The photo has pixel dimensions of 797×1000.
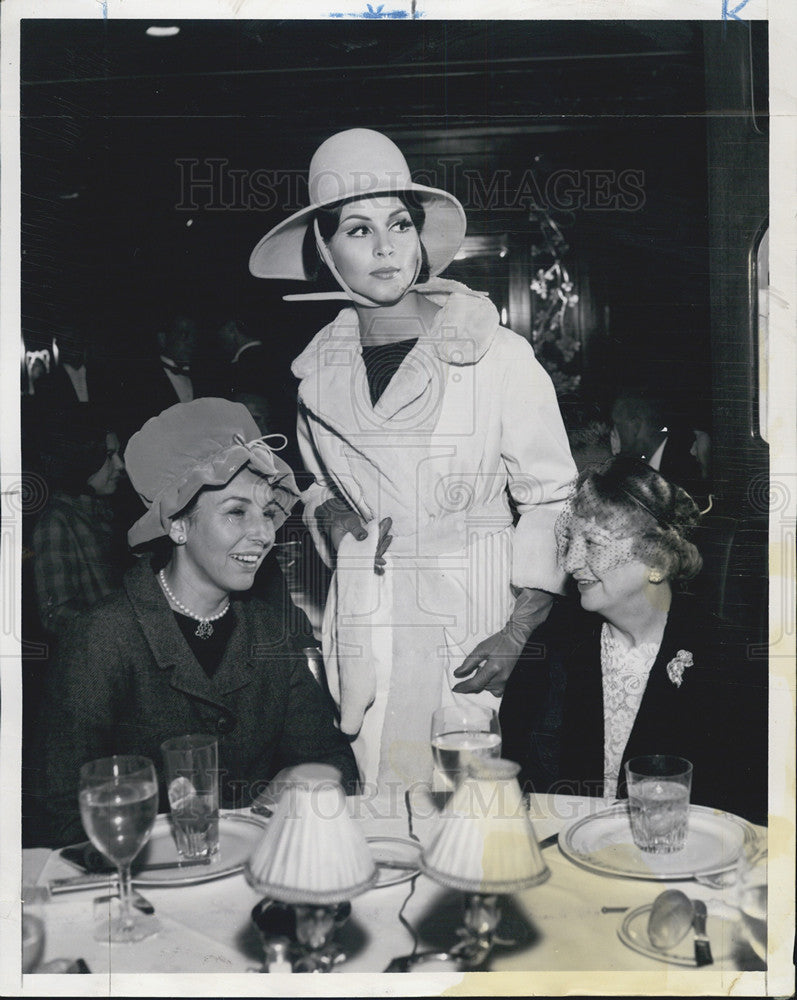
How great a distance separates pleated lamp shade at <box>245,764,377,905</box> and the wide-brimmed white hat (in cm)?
92

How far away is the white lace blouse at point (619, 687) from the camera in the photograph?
5.54 feet

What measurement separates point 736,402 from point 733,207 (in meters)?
0.35

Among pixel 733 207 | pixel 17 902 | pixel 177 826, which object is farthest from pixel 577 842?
pixel 733 207

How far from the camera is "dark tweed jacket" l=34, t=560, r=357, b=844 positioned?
165 centimetres

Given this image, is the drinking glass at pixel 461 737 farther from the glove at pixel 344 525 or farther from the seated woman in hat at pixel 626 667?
the glove at pixel 344 525

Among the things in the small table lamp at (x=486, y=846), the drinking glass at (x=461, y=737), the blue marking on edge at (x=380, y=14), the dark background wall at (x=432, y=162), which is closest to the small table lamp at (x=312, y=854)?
the small table lamp at (x=486, y=846)

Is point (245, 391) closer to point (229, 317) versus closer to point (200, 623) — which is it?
point (229, 317)

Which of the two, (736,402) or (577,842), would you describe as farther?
(736,402)

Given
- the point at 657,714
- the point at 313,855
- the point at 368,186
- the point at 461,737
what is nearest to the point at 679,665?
the point at 657,714

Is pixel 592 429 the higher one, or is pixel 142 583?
pixel 592 429

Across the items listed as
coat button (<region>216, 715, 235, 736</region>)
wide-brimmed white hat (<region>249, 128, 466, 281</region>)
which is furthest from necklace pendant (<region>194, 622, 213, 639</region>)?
wide-brimmed white hat (<region>249, 128, 466, 281</region>)

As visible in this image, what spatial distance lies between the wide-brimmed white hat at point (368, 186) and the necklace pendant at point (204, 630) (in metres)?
0.63

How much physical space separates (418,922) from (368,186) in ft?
4.01

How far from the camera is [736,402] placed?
1.70 m
